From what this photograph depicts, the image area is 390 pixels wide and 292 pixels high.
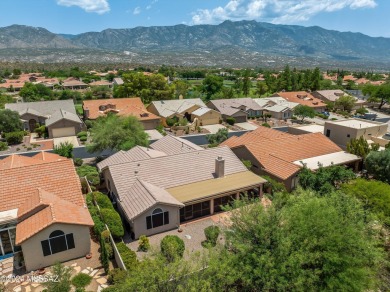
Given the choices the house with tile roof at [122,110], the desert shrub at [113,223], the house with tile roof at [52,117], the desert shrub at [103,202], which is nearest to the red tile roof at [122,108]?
the house with tile roof at [122,110]

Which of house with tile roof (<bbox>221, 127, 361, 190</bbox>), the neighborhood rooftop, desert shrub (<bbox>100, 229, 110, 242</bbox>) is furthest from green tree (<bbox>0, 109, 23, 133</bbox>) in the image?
desert shrub (<bbox>100, 229, 110, 242</bbox>)

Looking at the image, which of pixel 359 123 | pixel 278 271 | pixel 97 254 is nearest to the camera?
pixel 278 271

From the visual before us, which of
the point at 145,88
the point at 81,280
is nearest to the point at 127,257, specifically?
the point at 81,280

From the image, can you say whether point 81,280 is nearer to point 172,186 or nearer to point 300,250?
point 172,186

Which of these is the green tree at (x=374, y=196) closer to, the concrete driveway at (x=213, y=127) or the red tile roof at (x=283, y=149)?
the red tile roof at (x=283, y=149)

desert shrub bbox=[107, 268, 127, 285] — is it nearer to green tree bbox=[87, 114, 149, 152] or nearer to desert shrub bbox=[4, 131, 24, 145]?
green tree bbox=[87, 114, 149, 152]

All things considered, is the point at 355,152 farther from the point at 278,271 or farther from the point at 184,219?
the point at 278,271

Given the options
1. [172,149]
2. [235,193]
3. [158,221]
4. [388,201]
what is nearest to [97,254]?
[158,221]

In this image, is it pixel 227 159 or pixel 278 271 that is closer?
→ pixel 278 271
